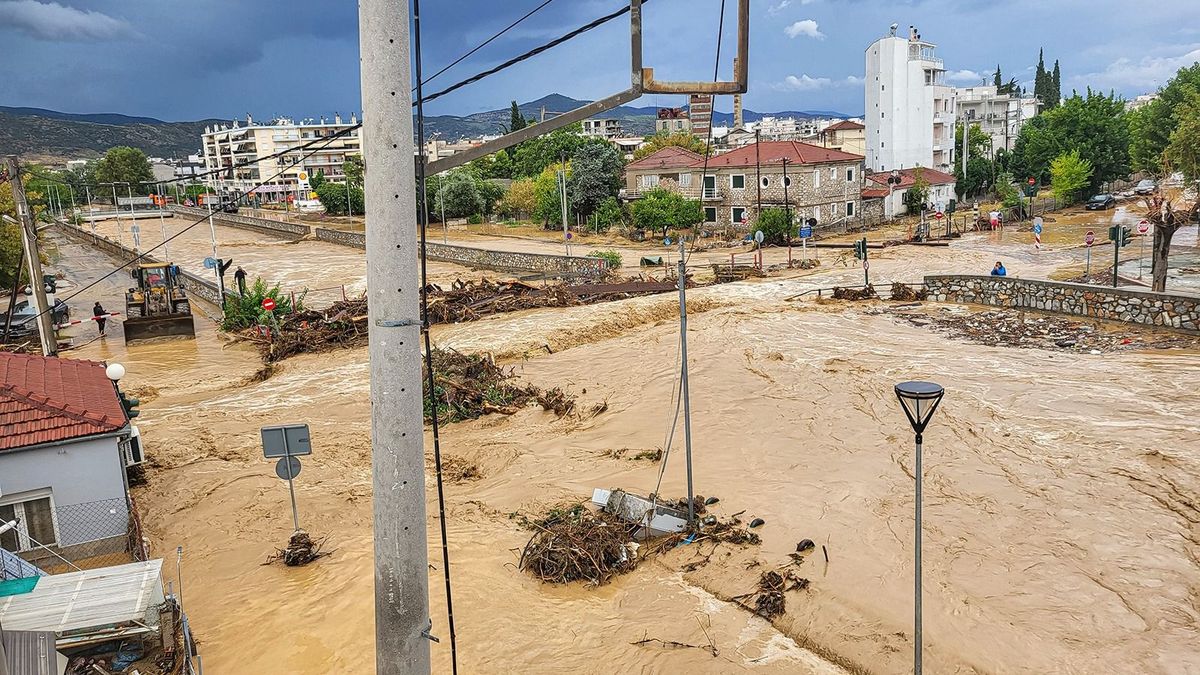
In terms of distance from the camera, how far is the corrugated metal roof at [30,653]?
539cm

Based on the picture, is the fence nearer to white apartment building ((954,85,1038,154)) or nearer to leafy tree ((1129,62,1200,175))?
leafy tree ((1129,62,1200,175))

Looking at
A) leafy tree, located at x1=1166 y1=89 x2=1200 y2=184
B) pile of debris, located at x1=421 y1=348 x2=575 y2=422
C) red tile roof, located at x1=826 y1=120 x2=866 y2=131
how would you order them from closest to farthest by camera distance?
pile of debris, located at x1=421 y1=348 x2=575 y2=422 < leafy tree, located at x1=1166 y1=89 x2=1200 y2=184 < red tile roof, located at x1=826 y1=120 x2=866 y2=131

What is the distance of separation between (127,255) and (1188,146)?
241 feet

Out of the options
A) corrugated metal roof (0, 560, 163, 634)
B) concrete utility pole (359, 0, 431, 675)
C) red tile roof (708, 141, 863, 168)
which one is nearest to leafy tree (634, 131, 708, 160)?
red tile roof (708, 141, 863, 168)

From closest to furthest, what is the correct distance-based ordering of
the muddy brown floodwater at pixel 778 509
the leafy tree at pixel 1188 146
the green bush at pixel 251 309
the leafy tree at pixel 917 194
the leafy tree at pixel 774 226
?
the muddy brown floodwater at pixel 778 509 → the green bush at pixel 251 309 → the leafy tree at pixel 1188 146 → the leafy tree at pixel 774 226 → the leafy tree at pixel 917 194

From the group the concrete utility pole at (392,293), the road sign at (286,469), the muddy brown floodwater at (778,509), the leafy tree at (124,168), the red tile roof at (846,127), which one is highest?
the leafy tree at (124,168)

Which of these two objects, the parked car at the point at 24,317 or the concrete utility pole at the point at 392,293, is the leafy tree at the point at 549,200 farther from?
the concrete utility pole at the point at 392,293

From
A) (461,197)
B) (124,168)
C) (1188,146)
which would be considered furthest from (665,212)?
(124,168)

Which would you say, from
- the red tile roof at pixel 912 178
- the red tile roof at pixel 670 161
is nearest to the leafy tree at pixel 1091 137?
the red tile roof at pixel 912 178

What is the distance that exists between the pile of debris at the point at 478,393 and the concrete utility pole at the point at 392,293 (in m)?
14.0

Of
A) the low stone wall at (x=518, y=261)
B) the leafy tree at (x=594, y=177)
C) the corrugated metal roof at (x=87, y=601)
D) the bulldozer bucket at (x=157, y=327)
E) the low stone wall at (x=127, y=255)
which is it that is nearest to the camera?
the corrugated metal roof at (x=87, y=601)

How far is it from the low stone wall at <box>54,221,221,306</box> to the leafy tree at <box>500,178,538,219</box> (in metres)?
30.0

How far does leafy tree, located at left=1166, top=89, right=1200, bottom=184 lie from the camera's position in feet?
144

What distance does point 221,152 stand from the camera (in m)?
179
